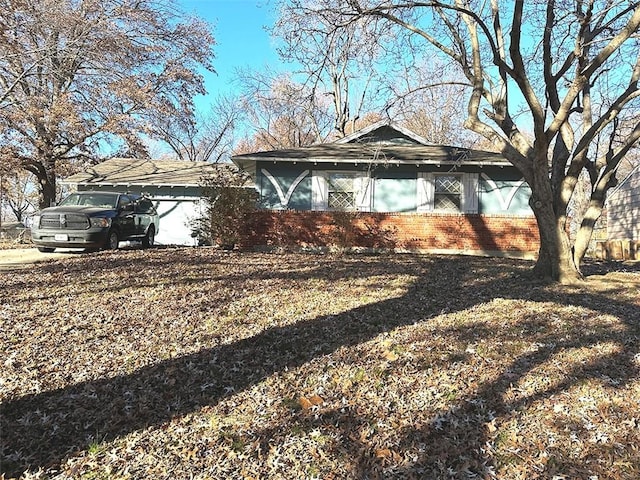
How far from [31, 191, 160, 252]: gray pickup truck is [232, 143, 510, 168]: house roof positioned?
11.5ft

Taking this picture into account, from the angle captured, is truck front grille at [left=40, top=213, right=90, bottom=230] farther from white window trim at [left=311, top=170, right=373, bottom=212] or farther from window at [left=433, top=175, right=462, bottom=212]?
window at [left=433, top=175, right=462, bottom=212]

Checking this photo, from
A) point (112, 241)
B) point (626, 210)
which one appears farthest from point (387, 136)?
point (626, 210)

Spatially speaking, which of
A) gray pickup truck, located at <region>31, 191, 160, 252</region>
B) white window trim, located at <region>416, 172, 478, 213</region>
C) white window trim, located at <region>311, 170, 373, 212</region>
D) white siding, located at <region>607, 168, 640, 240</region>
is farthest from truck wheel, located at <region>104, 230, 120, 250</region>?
white siding, located at <region>607, 168, 640, 240</region>

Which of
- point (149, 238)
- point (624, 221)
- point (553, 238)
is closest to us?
point (553, 238)

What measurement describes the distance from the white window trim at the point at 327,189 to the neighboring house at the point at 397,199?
0.03 m

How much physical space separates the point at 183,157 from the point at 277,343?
3634cm

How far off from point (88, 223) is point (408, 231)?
8.49 metres

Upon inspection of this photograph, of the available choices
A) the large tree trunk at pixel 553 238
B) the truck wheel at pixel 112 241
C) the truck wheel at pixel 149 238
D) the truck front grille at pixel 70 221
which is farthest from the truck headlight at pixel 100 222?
the large tree trunk at pixel 553 238

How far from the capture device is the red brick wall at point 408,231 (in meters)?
13.2

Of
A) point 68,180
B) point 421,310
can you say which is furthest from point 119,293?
point 68,180

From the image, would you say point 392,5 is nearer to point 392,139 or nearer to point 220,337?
point 220,337

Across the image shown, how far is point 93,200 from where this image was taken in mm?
12586

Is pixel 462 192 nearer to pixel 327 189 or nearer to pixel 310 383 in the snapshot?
pixel 327 189

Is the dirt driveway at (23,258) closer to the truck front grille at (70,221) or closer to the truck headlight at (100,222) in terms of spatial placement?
the truck front grille at (70,221)
